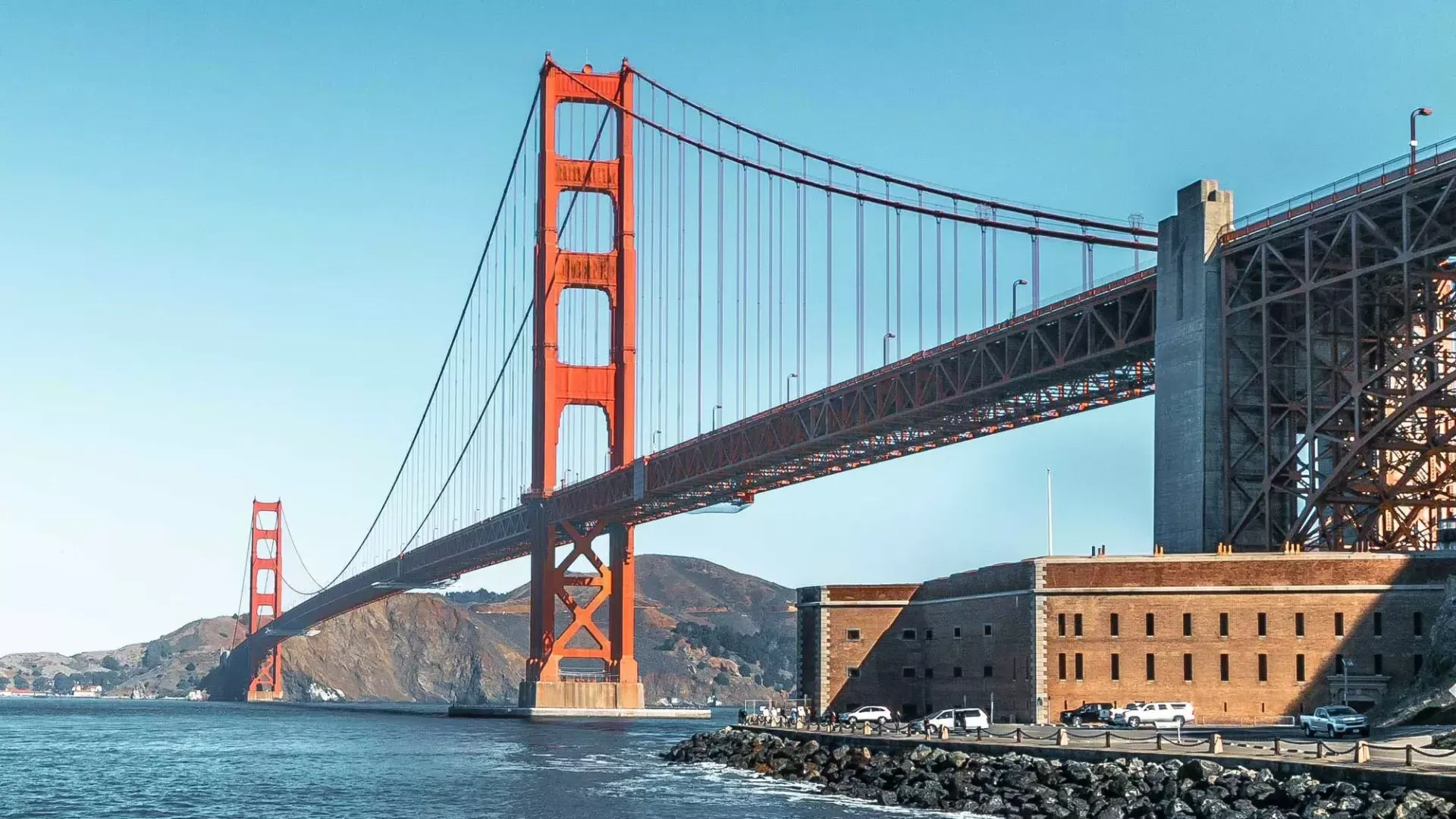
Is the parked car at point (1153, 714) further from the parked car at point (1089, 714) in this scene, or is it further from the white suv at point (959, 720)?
the white suv at point (959, 720)

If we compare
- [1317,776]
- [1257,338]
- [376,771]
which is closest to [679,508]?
[376,771]

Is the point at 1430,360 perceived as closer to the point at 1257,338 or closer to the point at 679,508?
the point at 1257,338

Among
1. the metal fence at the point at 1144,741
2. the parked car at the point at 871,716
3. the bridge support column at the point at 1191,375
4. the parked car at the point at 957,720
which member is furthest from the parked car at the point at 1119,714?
the parked car at the point at 871,716

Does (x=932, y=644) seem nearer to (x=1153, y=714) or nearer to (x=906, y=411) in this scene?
(x=1153, y=714)

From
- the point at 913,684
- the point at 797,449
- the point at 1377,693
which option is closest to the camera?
the point at 1377,693

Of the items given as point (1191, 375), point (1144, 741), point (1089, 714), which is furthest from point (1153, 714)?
point (1191, 375)

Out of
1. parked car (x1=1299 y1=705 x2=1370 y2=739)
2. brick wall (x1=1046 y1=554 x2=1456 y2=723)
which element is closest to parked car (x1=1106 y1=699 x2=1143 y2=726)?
brick wall (x1=1046 y1=554 x2=1456 y2=723)

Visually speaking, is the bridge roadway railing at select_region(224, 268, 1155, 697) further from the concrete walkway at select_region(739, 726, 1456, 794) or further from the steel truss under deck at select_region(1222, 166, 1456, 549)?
the concrete walkway at select_region(739, 726, 1456, 794)
